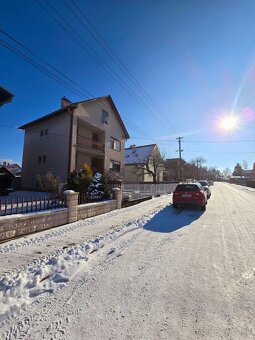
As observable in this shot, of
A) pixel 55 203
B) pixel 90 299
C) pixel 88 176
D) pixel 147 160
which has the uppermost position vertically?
pixel 147 160

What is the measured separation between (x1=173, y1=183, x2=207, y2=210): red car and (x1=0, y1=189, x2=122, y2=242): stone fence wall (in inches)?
170

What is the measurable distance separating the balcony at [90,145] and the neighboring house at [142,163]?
13.5 m

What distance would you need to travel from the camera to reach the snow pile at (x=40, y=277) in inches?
120

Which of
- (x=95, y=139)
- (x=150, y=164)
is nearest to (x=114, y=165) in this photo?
(x=95, y=139)

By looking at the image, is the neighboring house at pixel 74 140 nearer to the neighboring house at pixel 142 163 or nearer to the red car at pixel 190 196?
the neighboring house at pixel 142 163

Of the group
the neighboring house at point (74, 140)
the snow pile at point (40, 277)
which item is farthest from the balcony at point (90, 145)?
the snow pile at point (40, 277)

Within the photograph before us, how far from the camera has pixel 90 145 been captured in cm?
2269

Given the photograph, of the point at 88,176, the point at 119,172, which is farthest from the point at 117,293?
the point at 119,172

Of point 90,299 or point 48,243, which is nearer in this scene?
point 90,299

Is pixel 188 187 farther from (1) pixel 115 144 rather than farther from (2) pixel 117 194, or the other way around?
(1) pixel 115 144

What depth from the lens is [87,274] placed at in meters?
3.90

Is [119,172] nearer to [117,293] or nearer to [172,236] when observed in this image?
[172,236]

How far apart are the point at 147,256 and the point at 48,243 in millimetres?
2857

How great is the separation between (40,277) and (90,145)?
19.7m
